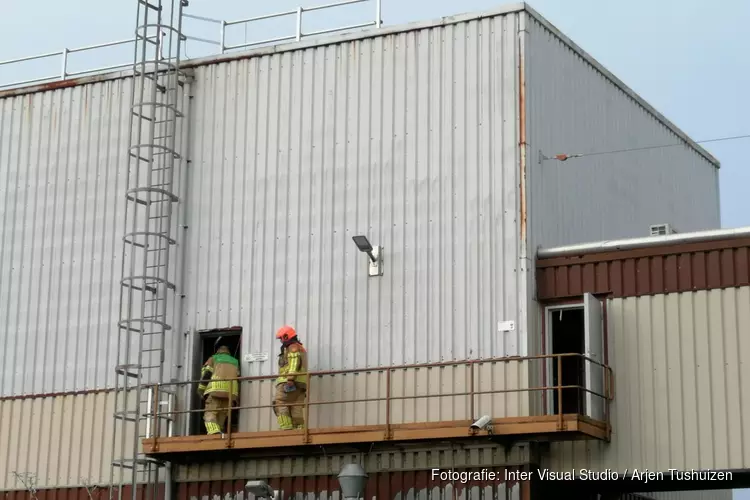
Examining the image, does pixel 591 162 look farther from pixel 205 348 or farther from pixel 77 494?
pixel 77 494

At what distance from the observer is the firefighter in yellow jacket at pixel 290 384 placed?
29.7 metres

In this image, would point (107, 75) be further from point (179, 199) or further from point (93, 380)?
point (93, 380)

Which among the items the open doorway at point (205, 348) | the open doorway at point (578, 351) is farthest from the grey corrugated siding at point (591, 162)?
the open doorway at point (205, 348)

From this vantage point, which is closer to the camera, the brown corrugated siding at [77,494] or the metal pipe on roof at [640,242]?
the metal pipe on roof at [640,242]

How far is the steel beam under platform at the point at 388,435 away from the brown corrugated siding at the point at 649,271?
289 centimetres

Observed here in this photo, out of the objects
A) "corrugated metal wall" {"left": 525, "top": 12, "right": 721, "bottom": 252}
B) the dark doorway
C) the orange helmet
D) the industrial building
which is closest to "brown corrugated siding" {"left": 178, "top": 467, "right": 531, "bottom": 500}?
the industrial building

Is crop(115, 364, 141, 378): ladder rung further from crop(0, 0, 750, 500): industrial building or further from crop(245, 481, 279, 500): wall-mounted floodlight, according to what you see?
crop(245, 481, 279, 500): wall-mounted floodlight

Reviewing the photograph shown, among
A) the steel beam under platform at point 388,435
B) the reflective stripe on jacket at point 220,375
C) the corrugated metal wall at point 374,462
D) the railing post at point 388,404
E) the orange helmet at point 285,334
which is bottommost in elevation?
the corrugated metal wall at point 374,462

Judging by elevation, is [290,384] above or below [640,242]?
below

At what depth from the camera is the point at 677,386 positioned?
28.0 m

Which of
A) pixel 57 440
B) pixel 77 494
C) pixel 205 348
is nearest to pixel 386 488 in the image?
pixel 205 348

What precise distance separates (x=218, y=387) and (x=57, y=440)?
15.4 ft

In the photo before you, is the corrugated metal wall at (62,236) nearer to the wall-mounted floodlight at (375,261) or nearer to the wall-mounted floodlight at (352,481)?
the wall-mounted floodlight at (375,261)

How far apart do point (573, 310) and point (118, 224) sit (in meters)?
10.6
